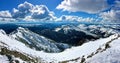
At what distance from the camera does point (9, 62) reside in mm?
55781

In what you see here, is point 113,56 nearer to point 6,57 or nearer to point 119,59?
point 119,59

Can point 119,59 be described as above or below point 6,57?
below

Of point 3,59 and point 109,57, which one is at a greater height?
point 3,59

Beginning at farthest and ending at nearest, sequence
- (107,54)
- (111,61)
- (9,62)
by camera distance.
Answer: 1. (9,62)
2. (107,54)
3. (111,61)

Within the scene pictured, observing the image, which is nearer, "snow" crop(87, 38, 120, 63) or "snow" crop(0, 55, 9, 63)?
"snow" crop(87, 38, 120, 63)

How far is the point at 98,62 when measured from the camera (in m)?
42.7

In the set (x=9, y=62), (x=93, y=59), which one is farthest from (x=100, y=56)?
(x=9, y=62)

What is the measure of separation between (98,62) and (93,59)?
8.52 ft

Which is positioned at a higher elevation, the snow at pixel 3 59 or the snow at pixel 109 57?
the snow at pixel 3 59

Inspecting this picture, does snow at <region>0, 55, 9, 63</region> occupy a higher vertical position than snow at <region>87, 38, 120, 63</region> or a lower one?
higher

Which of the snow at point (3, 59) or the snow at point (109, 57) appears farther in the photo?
the snow at point (3, 59)

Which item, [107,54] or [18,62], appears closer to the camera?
[107,54]

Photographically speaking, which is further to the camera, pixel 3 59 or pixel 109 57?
pixel 3 59

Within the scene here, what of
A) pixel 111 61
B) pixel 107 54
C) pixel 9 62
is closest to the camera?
pixel 111 61
